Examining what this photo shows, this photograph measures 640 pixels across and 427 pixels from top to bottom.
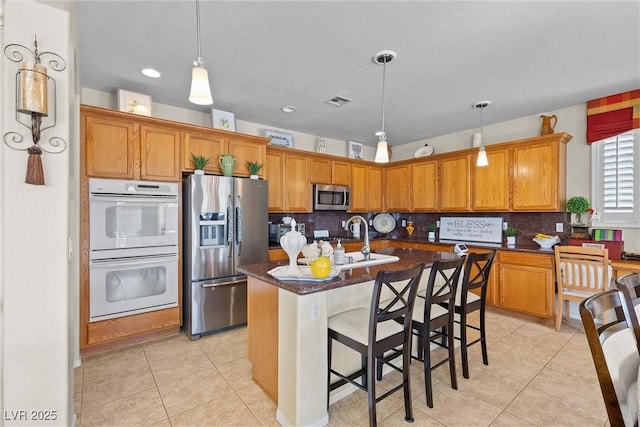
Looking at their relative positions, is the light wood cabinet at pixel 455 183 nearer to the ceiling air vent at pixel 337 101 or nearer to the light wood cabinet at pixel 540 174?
the light wood cabinet at pixel 540 174

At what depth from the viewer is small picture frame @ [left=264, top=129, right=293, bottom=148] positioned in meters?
4.46

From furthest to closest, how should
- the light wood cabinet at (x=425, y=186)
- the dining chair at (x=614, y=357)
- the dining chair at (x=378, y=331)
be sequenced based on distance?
the light wood cabinet at (x=425, y=186) → the dining chair at (x=378, y=331) → the dining chair at (x=614, y=357)

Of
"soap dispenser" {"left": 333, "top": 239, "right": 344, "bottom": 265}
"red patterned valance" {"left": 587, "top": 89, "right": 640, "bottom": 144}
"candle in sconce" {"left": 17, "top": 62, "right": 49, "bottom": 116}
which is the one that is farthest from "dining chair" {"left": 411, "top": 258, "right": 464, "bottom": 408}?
"red patterned valance" {"left": 587, "top": 89, "right": 640, "bottom": 144}

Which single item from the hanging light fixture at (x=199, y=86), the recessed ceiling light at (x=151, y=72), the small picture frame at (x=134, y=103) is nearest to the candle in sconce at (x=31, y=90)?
the hanging light fixture at (x=199, y=86)

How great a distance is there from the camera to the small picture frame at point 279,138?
446 cm

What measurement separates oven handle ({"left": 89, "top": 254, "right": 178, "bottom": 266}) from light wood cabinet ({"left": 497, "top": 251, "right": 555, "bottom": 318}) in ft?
13.1

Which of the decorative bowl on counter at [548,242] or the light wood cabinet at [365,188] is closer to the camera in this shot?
the decorative bowl on counter at [548,242]

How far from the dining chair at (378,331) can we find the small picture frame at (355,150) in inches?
153

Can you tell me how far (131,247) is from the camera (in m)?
2.85

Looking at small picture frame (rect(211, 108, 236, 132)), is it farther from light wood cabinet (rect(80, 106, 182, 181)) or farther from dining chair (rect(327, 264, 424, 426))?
dining chair (rect(327, 264, 424, 426))

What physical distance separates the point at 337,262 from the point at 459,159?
10.6 ft

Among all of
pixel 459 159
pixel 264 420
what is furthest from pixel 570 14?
pixel 264 420

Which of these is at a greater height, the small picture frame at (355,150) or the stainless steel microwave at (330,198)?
the small picture frame at (355,150)

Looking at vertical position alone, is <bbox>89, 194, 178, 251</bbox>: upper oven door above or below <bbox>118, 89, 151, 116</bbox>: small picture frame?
below
